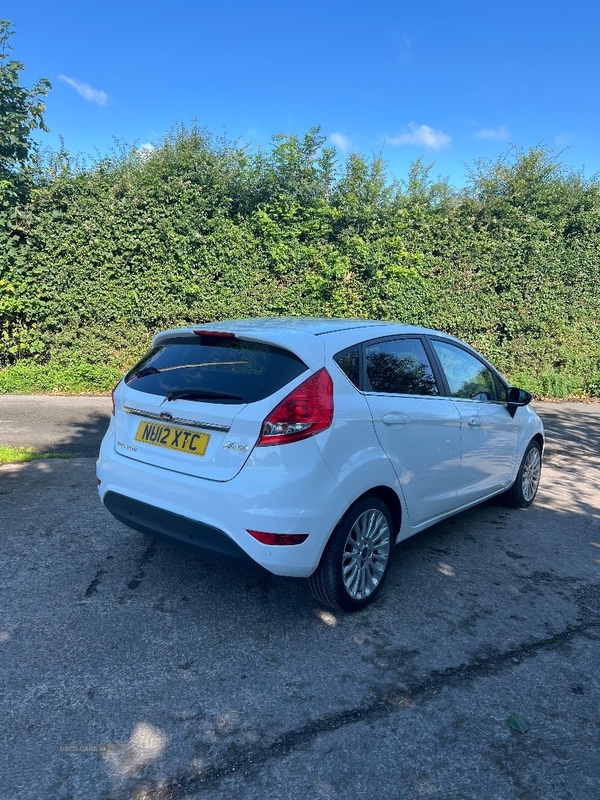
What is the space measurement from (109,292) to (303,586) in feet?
26.1

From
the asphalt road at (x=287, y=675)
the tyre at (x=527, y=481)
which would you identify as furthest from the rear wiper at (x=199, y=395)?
the tyre at (x=527, y=481)

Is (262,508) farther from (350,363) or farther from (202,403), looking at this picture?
(350,363)

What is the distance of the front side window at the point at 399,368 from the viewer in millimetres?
3582

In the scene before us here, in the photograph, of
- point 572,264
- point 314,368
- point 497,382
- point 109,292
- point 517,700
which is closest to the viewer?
point 517,700

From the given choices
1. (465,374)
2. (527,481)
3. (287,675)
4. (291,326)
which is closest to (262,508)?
(287,675)

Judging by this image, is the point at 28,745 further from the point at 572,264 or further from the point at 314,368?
the point at 572,264

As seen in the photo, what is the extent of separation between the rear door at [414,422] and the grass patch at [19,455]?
14.0 ft

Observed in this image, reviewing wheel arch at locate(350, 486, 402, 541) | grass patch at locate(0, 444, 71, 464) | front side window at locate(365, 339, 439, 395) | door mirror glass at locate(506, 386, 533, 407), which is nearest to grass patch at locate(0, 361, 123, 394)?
grass patch at locate(0, 444, 71, 464)

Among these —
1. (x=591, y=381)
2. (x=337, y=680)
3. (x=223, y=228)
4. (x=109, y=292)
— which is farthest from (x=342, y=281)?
(x=337, y=680)

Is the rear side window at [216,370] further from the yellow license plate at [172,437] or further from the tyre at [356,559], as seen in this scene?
the tyre at [356,559]

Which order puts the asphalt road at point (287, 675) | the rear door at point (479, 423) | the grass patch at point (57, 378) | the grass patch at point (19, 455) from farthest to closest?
the grass patch at point (57, 378), the grass patch at point (19, 455), the rear door at point (479, 423), the asphalt road at point (287, 675)

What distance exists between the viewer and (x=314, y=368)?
123 inches

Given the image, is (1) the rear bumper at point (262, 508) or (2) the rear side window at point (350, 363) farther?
(2) the rear side window at point (350, 363)

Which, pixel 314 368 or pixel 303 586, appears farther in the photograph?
pixel 303 586
